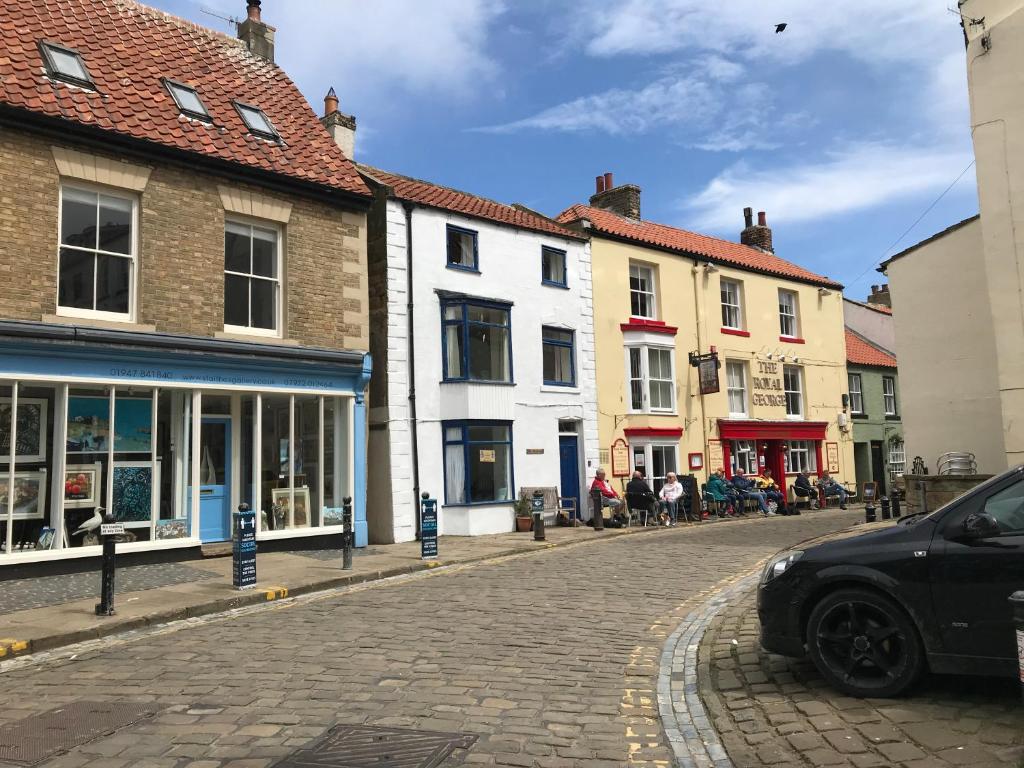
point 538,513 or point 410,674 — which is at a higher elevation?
point 538,513

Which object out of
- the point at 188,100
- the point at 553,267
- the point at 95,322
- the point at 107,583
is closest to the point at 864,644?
the point at 107,583

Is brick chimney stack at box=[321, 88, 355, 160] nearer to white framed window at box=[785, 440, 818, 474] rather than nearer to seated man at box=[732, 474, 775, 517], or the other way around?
seated man at box=[732, 474, 775, 517]

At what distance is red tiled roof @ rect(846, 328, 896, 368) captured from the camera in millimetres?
32719

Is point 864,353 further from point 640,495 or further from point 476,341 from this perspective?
point 476,341

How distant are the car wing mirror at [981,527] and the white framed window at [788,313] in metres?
24.8

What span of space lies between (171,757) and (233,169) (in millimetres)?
12126

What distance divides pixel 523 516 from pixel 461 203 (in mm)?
7841

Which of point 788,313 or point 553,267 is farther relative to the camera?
point 788,313

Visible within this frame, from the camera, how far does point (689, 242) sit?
27.2m

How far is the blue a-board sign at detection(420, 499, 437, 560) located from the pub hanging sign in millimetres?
12882

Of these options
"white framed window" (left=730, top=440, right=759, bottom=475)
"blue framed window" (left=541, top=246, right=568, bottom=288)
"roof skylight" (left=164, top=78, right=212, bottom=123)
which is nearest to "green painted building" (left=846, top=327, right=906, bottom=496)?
"white framed window" (left=730, top=440, right=759, bottom=475)

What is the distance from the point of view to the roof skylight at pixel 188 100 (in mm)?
15297

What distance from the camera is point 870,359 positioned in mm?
33375

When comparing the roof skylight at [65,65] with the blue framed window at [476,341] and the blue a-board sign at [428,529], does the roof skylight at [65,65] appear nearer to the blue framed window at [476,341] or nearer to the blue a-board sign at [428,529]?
the blue framed window at [476,341]
